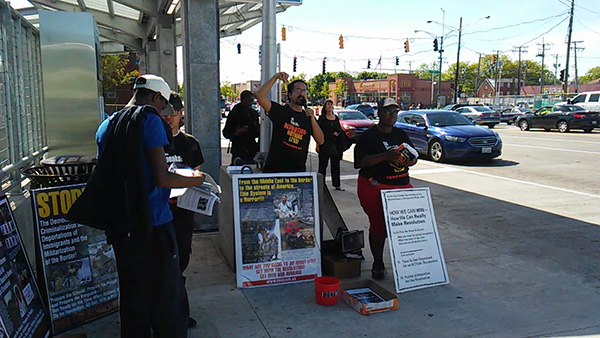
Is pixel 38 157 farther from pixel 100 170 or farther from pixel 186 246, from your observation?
pixel 100 170

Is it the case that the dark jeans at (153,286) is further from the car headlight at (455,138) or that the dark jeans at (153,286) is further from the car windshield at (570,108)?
the car windshield at (570,108)

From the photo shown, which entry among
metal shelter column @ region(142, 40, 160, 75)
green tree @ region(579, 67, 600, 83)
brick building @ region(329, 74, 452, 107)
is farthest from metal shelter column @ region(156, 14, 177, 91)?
green tree @ region(579, 67, 600, 83)

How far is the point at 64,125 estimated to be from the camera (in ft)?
18.8

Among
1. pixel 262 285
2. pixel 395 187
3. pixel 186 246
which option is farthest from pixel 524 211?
pixel 186 246

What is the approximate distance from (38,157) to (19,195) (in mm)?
1319

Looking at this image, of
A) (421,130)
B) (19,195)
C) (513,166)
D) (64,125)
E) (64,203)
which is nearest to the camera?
(64,203)

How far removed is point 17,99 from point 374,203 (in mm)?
3895

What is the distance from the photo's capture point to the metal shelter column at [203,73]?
20.5 ft

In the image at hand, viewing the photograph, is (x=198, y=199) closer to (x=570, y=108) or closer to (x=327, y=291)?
(x=327, y=291)

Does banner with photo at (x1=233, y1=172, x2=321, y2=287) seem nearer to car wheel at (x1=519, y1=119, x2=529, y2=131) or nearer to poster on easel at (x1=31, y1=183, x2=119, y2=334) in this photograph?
poster on easel at (x1=31, y1=183, x2=119, y2=334)

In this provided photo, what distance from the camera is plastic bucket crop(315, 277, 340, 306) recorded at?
4238 millimetres

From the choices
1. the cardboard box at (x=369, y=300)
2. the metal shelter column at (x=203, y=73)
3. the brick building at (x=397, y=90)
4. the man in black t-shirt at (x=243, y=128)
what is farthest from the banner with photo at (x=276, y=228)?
the brick building at (x=397, y=90)

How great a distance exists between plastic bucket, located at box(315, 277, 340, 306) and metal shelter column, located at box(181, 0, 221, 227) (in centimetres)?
265

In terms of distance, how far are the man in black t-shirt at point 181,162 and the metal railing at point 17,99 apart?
1.73 metres
